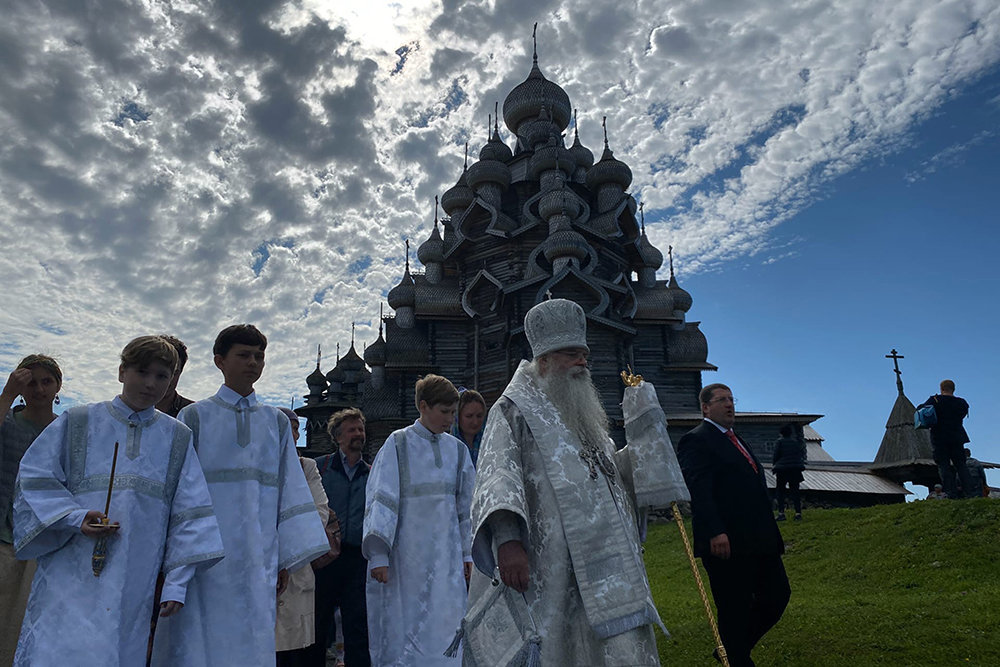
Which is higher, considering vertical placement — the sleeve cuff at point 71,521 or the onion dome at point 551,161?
the onion dome at point 551,161

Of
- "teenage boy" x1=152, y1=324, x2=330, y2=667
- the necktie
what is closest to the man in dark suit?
the necktie

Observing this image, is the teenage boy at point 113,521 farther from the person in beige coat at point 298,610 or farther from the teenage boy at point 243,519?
the person in beige coat at point 298,610

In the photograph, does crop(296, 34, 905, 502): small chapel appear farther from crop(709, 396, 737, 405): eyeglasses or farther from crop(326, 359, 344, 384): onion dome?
crop(709, 396, 737, 405): eyeglasses

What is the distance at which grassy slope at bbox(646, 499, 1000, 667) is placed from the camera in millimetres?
5805

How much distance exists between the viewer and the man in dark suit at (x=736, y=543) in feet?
15.6

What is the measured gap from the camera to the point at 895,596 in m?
7.79

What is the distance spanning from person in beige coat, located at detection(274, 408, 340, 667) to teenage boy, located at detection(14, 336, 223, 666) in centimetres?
137

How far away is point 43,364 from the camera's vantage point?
14.9ft

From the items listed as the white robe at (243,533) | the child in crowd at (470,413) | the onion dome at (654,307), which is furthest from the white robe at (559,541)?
the onion dome at (654,307)

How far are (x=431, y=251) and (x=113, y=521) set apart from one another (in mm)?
28871

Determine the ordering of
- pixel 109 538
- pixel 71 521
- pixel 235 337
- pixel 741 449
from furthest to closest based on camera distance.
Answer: pixel 741 449 → pixel 235 337 → pixel 109 538 → pixel 71 521

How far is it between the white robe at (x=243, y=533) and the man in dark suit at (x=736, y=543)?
8.96 feet

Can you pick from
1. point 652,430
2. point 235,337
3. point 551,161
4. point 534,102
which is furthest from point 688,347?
point 235,337

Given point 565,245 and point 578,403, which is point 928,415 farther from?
point 565,245
